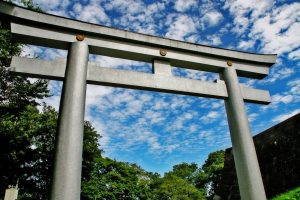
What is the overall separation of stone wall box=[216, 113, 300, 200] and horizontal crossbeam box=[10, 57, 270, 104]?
441cm

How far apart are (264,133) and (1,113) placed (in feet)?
42.6

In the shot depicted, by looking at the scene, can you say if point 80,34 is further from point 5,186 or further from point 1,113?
point 5,186

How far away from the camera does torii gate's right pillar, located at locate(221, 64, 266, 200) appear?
180 inches

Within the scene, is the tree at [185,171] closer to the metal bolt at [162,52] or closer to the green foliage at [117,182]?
the green foliage at [117,182]

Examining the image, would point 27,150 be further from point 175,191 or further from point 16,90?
point 175,191

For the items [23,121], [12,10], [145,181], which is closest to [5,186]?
[23,121]

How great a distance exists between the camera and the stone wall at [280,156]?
8.92 metres

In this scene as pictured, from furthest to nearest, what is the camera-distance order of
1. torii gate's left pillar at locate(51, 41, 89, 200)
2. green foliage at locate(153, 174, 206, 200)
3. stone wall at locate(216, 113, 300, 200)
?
green foliage at locate(153, 174, 206, 200)
stone wall at locate(216, 113, 300, 200)
torii gate's left pillar at locate(51, 41, 89, 200)

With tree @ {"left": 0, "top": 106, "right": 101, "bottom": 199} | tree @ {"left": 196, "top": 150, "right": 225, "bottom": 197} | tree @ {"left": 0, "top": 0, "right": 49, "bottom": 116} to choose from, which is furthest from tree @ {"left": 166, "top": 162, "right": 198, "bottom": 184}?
tree @ {"left": 0, "top": 0, "right": 49, "bottom": 116}

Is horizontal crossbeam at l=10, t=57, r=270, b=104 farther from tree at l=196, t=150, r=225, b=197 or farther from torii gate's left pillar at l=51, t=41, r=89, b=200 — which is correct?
tree at l=196, t=150, r=225, b=197

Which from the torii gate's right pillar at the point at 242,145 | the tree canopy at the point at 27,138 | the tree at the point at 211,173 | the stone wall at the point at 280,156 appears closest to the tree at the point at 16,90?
the tree canopy at the point at 27,138

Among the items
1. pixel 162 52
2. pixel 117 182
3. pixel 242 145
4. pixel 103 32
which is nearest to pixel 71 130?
pixel 103 32

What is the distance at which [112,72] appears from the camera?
4645 millimetres

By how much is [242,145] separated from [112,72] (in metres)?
2.83
